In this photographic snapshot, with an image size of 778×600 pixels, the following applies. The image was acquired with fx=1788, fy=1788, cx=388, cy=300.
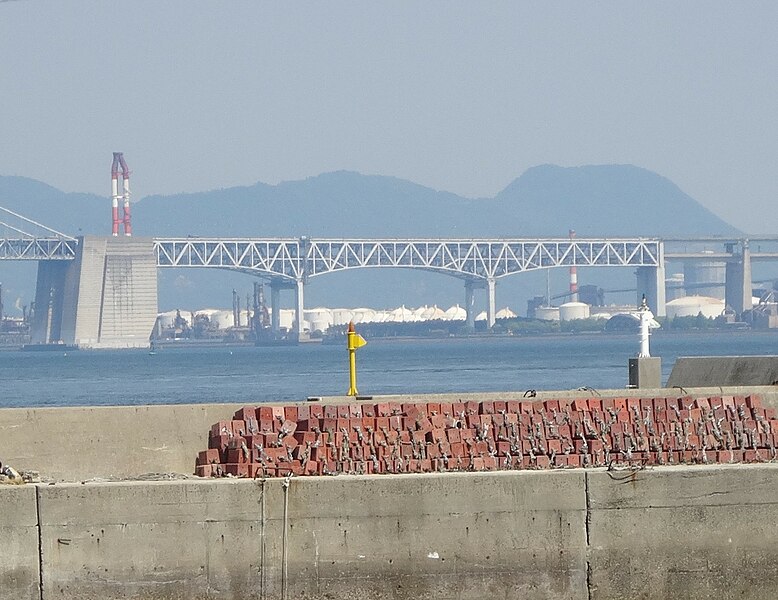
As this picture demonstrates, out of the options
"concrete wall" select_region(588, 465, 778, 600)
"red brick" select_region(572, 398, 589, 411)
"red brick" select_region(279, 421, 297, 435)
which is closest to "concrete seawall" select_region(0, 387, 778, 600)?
"concrete wall" select_region(588, 465, 778, 600)

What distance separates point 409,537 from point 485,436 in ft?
4.86

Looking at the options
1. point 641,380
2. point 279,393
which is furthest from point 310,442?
point 279,393

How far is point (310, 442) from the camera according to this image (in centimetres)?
1182

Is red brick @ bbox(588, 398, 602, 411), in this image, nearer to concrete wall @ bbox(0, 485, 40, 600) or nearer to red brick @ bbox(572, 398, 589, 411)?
red brick @ bbox(572, 398, 589, 411)

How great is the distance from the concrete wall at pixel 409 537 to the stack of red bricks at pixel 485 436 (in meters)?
0.79

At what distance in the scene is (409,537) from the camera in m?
10.7

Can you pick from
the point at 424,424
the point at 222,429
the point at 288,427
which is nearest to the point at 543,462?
the point at 424,424

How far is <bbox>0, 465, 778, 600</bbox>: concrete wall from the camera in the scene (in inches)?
418

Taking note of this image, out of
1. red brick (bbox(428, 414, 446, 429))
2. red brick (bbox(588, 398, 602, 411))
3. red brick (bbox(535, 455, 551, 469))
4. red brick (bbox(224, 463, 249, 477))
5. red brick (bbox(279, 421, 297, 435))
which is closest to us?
red brick (bbox(224, 463, 249, 477))

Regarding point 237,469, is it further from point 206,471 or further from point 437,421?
point 437,421

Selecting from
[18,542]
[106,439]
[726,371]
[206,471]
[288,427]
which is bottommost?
[18,542]

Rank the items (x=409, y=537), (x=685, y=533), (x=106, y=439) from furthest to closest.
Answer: (x=106, y=439)
(x=685, y=533)
(x=409, y=537)

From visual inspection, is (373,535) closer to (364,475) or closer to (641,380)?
(364,475)

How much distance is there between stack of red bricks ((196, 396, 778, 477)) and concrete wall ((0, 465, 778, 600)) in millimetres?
786
